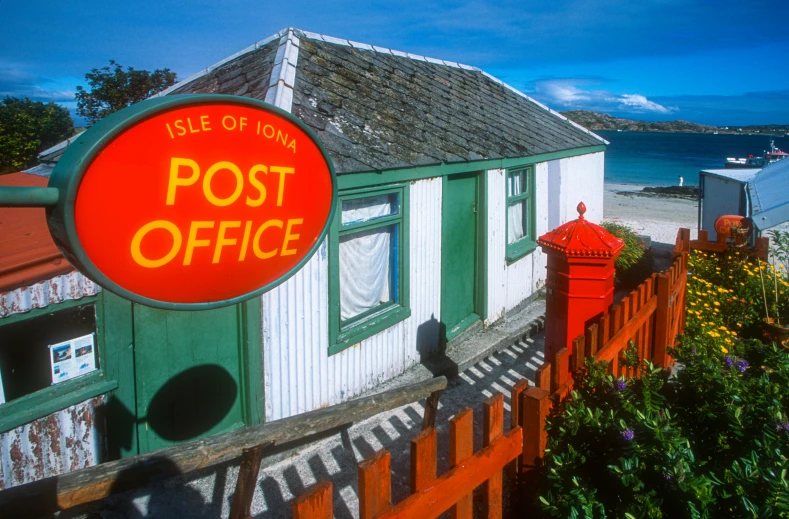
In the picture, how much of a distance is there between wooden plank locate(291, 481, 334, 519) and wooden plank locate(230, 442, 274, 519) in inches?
56.2

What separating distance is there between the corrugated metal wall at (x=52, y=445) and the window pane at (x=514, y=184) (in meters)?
6.13

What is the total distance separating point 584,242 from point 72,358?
365 centimetres

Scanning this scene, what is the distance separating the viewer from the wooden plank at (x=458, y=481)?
2.18m

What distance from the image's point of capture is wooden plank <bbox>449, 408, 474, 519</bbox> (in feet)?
7.77

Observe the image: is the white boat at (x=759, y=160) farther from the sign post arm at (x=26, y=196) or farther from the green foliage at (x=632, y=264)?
the sign post arm at (x=26, y=196)

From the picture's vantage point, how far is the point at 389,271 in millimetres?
6098

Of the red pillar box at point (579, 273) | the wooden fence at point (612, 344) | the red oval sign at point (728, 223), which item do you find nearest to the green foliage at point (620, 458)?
the wooden fence at point (612, 344)

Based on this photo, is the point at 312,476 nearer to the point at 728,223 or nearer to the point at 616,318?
the point at 616,318

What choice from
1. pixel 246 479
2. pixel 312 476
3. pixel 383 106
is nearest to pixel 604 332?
pixel 246 479

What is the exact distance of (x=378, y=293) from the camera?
19.8 ft

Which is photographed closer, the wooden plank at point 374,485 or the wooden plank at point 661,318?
the wooden plank at point 374,485

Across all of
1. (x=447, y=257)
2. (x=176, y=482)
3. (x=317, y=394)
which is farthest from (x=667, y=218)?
(x=176, y=482)

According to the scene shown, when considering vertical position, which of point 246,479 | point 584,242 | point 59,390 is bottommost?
point 246,479

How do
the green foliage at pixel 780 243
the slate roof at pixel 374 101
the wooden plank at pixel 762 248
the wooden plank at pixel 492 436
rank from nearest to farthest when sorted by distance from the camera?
the wooden plank at pixel 492 436, the slate roof at pixel 374 101, the green foliage at pixel 780 243, the wooden plank at pixel 762 248
